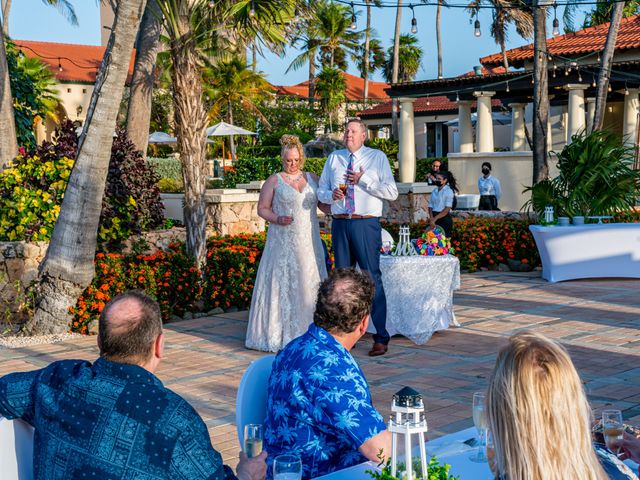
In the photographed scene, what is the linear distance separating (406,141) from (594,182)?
1533 centimetres

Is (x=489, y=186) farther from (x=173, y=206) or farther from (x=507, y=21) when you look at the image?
(x=507, y=21)

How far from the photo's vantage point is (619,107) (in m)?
27.7

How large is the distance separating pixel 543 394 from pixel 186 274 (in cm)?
768

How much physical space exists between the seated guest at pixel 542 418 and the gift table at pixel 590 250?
9.63 meters

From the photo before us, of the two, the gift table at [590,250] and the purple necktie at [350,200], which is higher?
the purple necktie at [350,200]

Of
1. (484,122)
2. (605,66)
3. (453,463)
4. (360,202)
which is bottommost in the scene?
(453,463)

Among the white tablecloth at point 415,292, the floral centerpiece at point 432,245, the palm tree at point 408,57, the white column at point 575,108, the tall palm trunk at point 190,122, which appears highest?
the palm tree at point 408,57

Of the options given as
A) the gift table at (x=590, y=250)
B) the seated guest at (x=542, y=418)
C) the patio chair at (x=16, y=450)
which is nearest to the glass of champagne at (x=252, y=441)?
the patio chair at (x=16, y=450)

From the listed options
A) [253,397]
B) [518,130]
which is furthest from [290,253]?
[518,130]

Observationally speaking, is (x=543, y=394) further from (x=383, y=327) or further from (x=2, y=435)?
(x=383, y=327)

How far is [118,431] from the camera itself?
2439 mm

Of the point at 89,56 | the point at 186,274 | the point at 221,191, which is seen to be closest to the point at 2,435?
the point at 186,274

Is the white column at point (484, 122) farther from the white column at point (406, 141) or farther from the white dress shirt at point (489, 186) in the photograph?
the white dress shirt at point (489, 186)

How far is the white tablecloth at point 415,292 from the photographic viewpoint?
7.89 m
